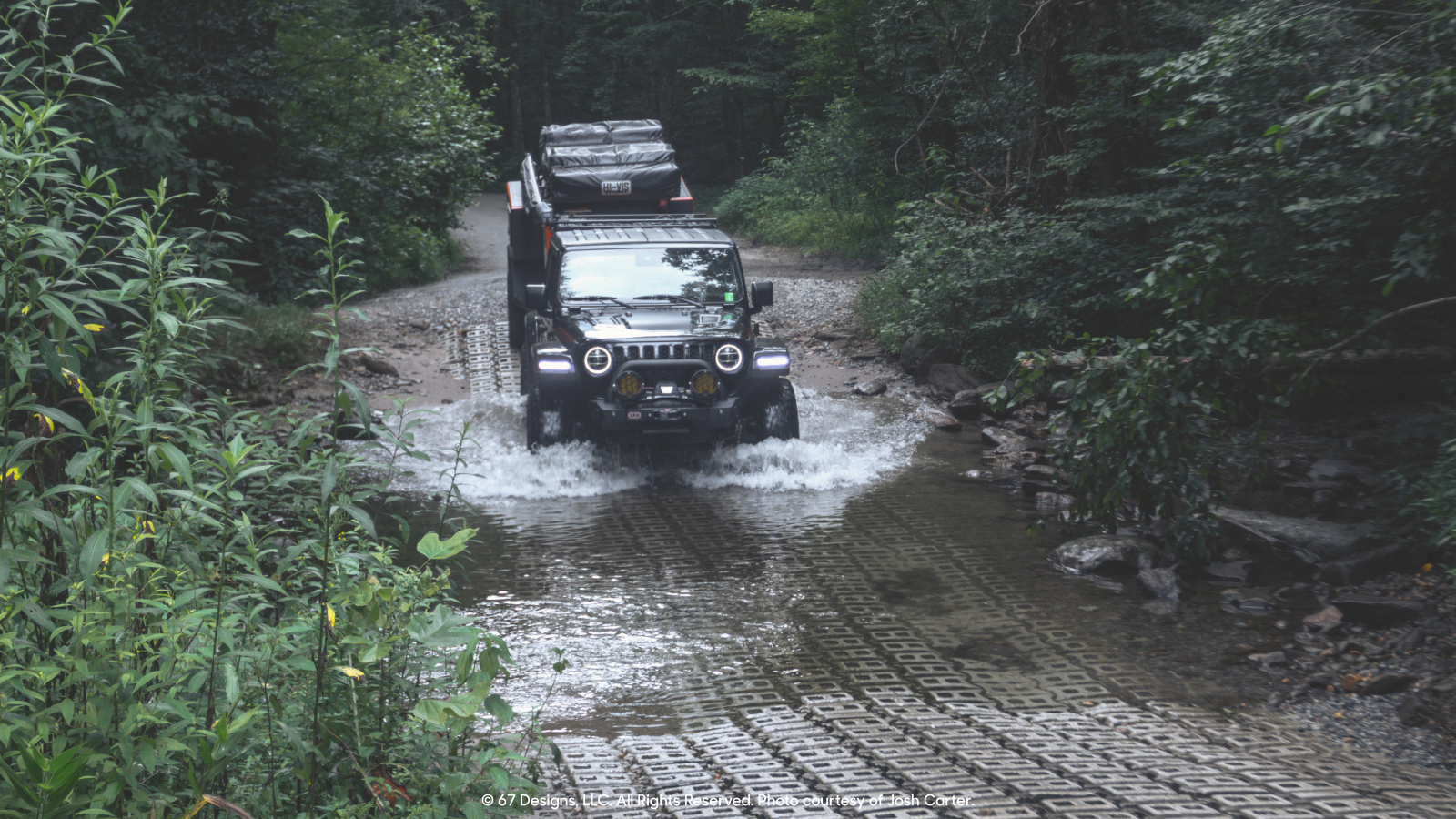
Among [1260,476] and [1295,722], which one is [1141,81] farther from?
[1295,722]

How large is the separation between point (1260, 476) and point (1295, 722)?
113 inches

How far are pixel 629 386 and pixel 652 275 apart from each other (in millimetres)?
1583

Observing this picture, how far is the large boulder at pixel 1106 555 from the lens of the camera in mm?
6898

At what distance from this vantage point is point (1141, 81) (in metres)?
11.2

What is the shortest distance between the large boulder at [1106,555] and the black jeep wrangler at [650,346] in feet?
10.1

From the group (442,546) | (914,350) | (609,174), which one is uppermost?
(609,174)

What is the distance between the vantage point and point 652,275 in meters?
9.79

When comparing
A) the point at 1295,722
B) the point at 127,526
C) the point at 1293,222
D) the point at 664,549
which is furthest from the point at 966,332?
the point at 127,526

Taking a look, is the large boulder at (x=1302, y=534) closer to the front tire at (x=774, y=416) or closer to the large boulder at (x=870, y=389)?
the front tire at (x=774, y=416)

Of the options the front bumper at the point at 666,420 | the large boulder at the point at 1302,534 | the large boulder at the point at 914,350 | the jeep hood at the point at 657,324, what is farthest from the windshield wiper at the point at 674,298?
the large boulder at the point at 914,350

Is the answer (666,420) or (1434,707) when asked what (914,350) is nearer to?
(666,420)

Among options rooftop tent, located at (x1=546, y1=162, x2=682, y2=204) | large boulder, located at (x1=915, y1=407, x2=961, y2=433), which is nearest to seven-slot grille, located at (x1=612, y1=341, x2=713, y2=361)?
large boulder, located at (x1=915, y1=407, x2=961, y2=433)

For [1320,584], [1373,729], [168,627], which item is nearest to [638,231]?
[1320,584]

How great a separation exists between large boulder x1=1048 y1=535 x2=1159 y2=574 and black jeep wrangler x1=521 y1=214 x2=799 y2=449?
309 cm
